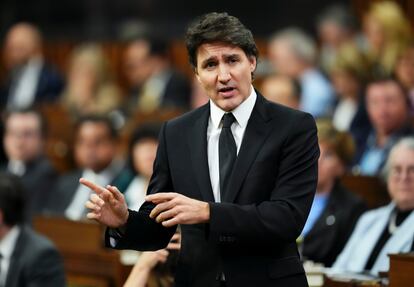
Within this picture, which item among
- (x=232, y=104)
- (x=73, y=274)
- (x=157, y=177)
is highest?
(x=232, y=104)

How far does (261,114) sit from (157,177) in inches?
14.6

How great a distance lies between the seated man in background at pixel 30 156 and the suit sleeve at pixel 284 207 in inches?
152

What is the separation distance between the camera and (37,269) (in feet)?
14.4

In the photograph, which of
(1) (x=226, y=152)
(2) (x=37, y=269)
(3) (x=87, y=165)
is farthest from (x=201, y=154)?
(3) (x=87, y=165)

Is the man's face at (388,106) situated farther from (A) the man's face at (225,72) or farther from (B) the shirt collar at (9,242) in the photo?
(A) the man's face at (225,72)

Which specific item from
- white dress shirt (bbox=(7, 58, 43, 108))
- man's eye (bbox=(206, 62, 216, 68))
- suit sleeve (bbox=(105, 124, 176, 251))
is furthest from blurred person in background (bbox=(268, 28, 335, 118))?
man's eye (bbox=(206, 62, 216, 68))

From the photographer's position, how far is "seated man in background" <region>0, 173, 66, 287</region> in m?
4.39

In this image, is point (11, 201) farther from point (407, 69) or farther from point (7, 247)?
point (407, 69)

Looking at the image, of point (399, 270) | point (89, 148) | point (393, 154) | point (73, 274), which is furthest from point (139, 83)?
point (399, 270)

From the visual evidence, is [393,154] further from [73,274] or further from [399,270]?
[73,274]

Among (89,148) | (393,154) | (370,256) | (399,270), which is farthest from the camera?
(89,148)

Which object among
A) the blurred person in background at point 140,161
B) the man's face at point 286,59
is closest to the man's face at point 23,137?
the blurred person in background at point 140,161

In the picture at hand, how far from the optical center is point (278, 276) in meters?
2.94

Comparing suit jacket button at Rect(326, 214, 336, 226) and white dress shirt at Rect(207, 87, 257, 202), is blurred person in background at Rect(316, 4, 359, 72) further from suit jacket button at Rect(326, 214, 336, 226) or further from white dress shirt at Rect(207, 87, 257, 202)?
white dress shirt at Rect(207, 87, 257, 202)
